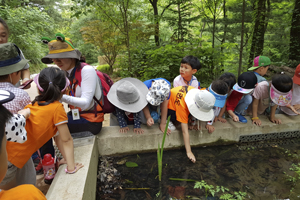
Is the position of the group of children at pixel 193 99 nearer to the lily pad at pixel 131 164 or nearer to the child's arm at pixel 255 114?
the child's arm at pixel 255 114

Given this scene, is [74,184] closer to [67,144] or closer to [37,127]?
[67,144]

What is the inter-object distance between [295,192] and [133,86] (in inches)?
90.7

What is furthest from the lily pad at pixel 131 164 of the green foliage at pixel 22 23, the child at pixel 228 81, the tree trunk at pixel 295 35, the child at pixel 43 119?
the green foliage at pixel 22 23

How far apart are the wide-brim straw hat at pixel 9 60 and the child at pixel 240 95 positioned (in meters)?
2.88

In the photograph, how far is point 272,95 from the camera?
9.21ft

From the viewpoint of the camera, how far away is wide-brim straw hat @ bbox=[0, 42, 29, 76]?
1529 mm

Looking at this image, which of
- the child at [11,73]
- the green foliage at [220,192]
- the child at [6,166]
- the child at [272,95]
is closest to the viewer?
the child at [6,166]

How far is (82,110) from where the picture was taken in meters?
2.29

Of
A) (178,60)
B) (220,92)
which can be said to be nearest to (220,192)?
(220,92)

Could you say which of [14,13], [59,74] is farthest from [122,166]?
[14,13]

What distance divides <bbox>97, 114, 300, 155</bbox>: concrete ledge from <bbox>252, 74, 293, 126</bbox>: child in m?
0.14

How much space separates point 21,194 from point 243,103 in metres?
3.17

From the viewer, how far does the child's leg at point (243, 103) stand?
2.97 m

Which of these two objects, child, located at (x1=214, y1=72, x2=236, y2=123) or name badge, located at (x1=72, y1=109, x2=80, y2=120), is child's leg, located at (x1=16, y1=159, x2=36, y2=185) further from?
child, located at (x1=214, y1=72, x2=236, y2=123)
